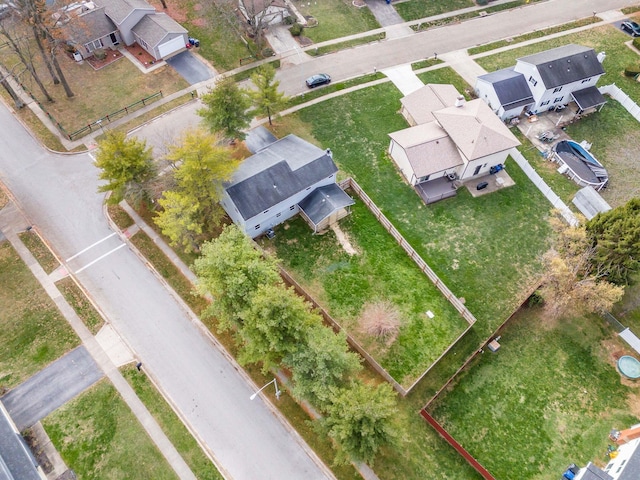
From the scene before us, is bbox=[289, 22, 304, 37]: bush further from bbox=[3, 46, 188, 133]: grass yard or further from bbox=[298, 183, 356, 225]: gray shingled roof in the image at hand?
bbox=[298, 183, 356, 225]: gray shingled roof

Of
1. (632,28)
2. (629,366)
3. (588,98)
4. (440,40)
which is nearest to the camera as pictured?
(629,366)

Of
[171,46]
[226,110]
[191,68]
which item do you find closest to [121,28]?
[171,46]

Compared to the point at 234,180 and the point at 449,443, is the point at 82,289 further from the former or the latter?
the point at 449,443

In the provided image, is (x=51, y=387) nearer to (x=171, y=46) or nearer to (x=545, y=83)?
(x=171, y=46)

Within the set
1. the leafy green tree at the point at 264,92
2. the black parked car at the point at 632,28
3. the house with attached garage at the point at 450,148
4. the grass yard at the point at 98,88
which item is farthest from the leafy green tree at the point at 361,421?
the black parked car at the point at 632,28

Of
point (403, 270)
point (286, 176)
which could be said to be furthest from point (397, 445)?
point (286, 176)
